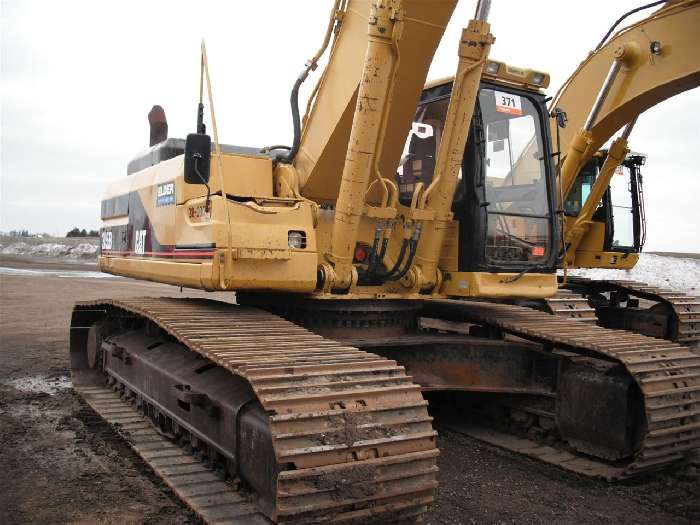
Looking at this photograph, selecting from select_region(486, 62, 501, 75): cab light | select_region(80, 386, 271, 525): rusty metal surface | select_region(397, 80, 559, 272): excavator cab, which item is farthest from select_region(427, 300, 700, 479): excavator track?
select_region(80, 386, 271, 525): rusty metal surface

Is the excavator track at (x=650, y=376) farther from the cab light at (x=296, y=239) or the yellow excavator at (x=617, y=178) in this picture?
the yellow excavator at (x=617, y=178)

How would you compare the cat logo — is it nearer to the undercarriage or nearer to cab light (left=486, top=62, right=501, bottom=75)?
the undercarriage

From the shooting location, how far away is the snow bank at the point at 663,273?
28.2 meters

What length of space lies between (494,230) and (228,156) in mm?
2140

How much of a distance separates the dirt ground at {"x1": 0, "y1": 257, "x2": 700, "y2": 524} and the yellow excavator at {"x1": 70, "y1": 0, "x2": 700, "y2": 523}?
0.20 m

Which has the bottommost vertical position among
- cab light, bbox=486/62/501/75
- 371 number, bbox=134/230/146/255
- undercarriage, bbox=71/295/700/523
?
undercarriage, bbox=71/295/700/523

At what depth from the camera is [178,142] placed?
6.90m

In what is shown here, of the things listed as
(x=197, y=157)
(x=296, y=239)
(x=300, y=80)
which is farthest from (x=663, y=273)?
(x=197, y=157)

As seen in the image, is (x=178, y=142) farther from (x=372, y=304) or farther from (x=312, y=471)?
(x=312, y=471)

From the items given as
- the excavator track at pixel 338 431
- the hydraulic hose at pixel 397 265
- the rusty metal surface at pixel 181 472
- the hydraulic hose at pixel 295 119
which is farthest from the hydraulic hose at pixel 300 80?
the rusty metal surface at pixel 181 472

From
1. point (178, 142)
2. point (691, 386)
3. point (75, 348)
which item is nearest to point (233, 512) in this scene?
point (691, 386)

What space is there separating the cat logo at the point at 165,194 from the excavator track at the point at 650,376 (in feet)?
9.34

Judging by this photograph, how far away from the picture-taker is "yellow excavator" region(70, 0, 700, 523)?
4.48 m

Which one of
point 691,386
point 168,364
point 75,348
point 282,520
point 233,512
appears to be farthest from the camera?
point 75,348
